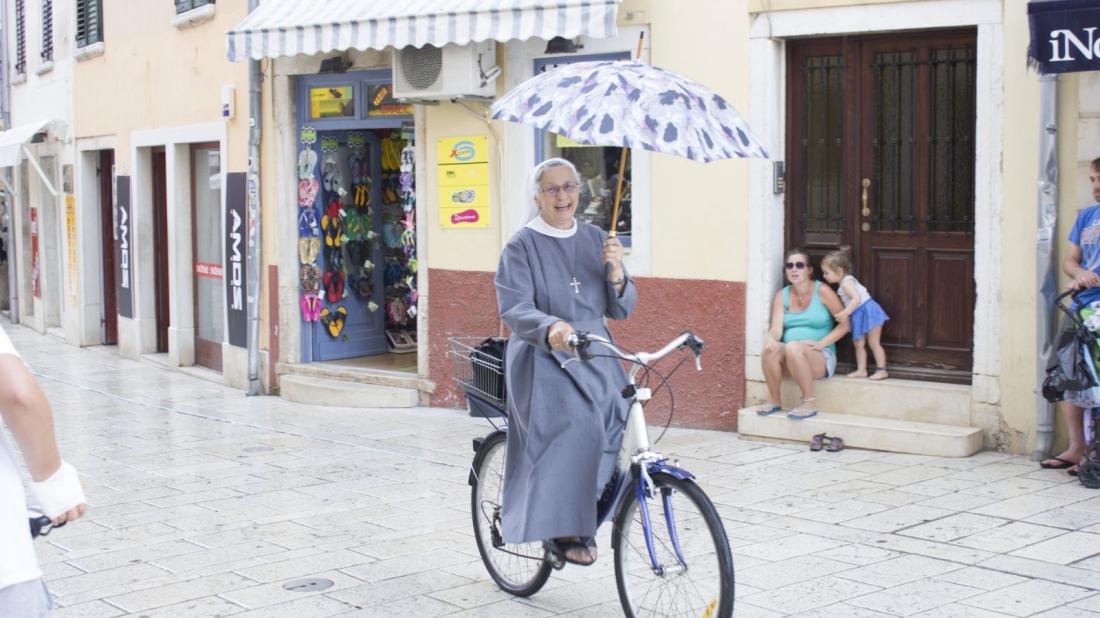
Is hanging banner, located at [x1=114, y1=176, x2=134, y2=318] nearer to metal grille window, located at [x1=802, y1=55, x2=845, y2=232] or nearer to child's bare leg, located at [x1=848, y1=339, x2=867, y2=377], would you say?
metal grille window, located at [x1=802, y1=55, x2=845, y2=232]

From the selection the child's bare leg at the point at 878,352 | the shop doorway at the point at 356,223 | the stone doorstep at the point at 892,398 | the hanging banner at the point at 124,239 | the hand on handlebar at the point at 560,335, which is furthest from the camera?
the hanging banner at the point at 124,239

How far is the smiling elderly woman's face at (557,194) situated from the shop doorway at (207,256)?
9.31 metres

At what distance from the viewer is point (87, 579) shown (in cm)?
595

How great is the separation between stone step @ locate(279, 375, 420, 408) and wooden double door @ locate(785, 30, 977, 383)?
143 inches

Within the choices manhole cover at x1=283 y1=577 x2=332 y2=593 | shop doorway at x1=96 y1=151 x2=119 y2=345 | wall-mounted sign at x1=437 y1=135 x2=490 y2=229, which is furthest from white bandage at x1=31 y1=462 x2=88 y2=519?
shop doorway at x1=96 y1=151 x2=119 y2=345

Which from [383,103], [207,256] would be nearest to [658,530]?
[383,103]

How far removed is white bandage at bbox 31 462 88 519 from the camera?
292 cm

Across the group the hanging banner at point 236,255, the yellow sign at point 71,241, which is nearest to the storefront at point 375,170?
the hanging banner at point 236,255

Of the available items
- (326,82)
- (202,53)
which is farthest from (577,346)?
(202,53)

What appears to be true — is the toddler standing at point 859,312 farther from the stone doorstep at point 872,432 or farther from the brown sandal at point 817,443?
the brown sandal at point 817,443

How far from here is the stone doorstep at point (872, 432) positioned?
8.00 metres

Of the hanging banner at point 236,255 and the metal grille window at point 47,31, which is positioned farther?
the metal grille window at point 47,31

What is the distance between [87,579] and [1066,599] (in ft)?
13.6

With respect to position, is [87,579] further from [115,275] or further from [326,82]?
[115,275]
